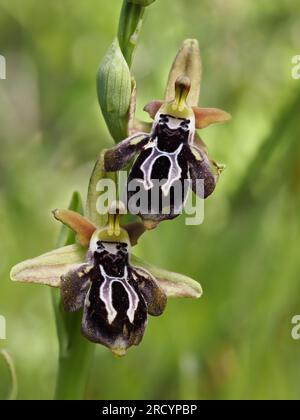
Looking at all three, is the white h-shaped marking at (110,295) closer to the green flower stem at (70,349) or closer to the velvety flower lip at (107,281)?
the velvety flower lip at (107,281)

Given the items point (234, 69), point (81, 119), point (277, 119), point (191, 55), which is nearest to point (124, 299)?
point (191, 55)

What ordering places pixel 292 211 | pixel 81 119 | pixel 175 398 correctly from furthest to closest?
1. pixel 81 119
2. pixel 292 211
3. pixel 175 398

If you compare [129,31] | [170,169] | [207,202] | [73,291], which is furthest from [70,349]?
[207,202]

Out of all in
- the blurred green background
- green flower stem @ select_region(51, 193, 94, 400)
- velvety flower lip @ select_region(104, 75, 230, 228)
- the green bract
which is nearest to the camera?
velvety flower lip @ select_region(104, 75, 230, 228)

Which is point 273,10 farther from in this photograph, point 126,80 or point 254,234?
point 126,80

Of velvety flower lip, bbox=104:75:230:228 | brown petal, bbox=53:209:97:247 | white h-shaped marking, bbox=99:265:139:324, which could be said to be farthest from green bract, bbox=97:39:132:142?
white h-shaped marking, bbox=99:265:139:324

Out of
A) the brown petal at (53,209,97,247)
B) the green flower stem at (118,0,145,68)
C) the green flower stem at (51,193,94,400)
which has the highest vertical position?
the green flower stem at (118,0,145,68)

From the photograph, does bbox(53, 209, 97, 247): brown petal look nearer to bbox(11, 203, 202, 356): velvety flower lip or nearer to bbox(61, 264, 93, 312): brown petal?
bbox(11, 203, 202, 356): velvety flower lip

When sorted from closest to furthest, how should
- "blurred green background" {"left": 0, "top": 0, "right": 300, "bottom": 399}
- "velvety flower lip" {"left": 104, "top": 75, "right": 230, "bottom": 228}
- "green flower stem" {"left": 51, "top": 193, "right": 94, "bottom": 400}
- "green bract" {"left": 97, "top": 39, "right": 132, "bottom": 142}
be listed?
1. "velvety flower lip" {"left": 104, "top": 75, "right": 230, "bottom": 228}
2. "green bract" {"left": 97, "top": 39, "right": 132, "bottom": 142}
3. "green flower stem" {"left": 51, "top": 193, "right": 94, "bottom": 400}
4. "blurred green background" {"left": 0, "top": 0, "right": 300, "bottom": 399}
